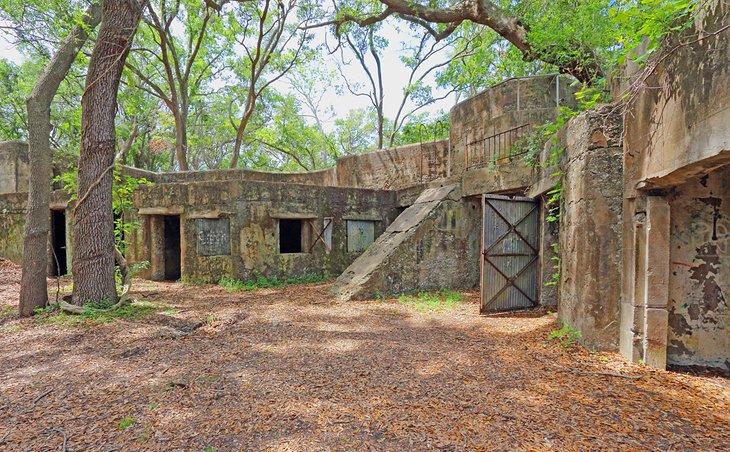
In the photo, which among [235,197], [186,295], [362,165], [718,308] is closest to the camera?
[718,308]

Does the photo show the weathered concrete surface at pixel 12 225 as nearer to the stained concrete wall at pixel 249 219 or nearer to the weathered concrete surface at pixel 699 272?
the stained concrete wall at pixel 249 219

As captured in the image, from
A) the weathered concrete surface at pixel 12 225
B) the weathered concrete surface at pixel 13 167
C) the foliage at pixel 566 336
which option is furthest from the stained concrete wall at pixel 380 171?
the foliage at pixel 566 336

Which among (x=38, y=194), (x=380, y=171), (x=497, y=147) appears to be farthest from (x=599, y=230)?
(x=380, y=171)

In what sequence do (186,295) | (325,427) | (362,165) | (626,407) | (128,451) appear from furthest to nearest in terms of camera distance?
(362,165), (186,295), (626,407), (325,427), (128,451)

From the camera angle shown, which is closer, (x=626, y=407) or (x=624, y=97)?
(x=626, y=407)

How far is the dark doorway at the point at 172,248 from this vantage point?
429 inches

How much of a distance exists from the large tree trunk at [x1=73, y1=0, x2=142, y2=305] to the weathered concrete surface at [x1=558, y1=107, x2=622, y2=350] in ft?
24.2

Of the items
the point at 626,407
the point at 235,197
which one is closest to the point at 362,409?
the point at 626,407

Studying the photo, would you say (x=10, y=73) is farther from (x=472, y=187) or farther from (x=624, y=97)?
(x=624, y=97)

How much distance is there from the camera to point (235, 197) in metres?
9.18

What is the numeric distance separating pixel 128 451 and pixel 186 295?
240 inches

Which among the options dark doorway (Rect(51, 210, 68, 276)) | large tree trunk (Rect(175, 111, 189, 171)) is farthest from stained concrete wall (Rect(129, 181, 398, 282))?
large tree trunk (Rect(175, 111, 189, 171))

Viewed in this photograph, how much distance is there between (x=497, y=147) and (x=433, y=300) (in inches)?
169

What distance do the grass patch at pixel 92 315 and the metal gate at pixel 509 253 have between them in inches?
239
